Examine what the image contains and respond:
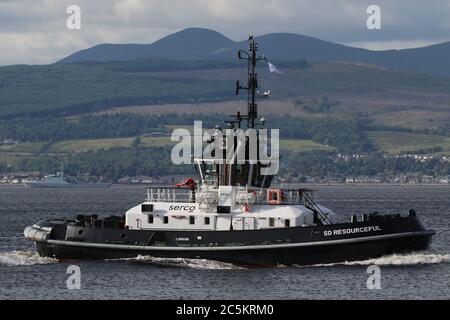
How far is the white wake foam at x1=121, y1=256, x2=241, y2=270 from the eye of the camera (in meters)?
51.9

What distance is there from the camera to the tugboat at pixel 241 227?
51.2m

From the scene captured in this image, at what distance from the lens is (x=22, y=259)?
56.9 m

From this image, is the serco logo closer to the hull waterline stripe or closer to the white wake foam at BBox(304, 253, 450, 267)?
the hull waterline stripe

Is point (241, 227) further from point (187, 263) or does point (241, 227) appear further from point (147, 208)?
point (147, 208)

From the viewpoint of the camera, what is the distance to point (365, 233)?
51250 millimetres

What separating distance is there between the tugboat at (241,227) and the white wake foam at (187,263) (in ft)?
0.75

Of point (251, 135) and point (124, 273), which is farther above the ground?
point (251, 135)

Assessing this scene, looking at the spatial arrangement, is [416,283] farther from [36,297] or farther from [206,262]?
[36,297]

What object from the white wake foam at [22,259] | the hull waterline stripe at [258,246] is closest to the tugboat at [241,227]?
the hull waterline stripe at [258,246]

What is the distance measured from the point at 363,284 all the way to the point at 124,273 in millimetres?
10034

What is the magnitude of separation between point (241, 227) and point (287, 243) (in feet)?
7.93

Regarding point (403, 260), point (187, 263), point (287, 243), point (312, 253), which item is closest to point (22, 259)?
point (187, 263)
